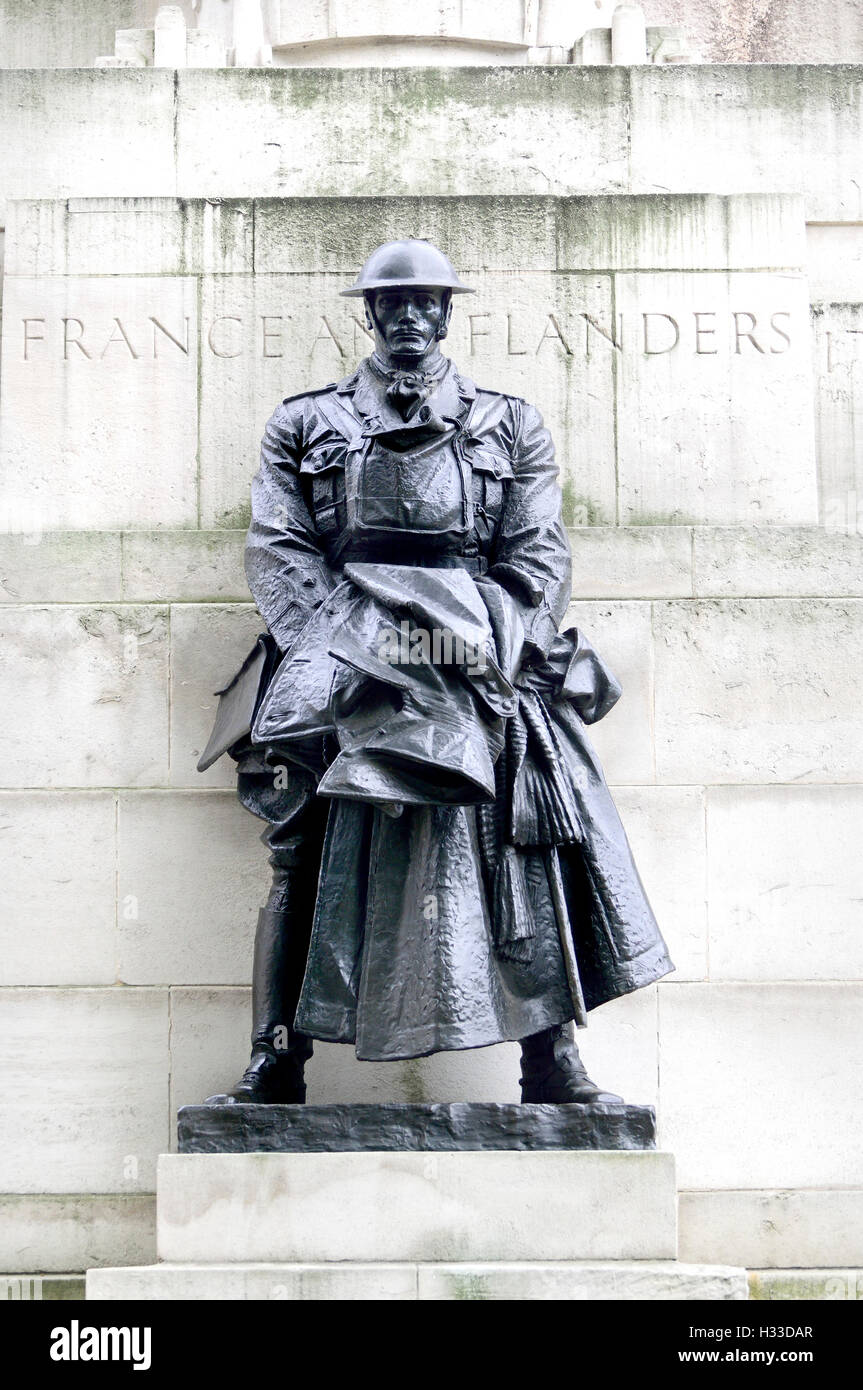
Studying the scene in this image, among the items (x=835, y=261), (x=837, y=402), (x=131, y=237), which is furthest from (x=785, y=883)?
(x=131, y=237)

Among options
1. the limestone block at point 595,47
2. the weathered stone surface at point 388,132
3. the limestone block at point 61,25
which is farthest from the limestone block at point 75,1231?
the limestone block at point 61,25

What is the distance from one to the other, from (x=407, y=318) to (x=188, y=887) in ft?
9.68

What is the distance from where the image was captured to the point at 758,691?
1298 centimetres

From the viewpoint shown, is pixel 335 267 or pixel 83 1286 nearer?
pixel 83 1286

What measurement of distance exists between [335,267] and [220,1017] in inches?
153

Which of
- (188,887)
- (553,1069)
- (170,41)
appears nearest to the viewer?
(553,1069)

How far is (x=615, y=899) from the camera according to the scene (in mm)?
11586

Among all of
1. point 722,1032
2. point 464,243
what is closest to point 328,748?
point 722,1032

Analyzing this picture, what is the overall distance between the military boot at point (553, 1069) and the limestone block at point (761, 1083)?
95 centimetres

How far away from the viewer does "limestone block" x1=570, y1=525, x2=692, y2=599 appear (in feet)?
43.0

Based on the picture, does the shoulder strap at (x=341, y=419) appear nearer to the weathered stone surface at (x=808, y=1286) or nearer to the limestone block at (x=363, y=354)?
the limestone block at (x=363, y=354)

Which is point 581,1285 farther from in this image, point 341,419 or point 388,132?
point 388,132

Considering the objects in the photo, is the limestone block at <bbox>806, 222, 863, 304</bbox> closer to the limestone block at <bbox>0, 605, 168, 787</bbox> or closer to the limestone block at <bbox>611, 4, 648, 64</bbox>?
the limestone block at <bbox>611, 4, 648, 64</bbox>
